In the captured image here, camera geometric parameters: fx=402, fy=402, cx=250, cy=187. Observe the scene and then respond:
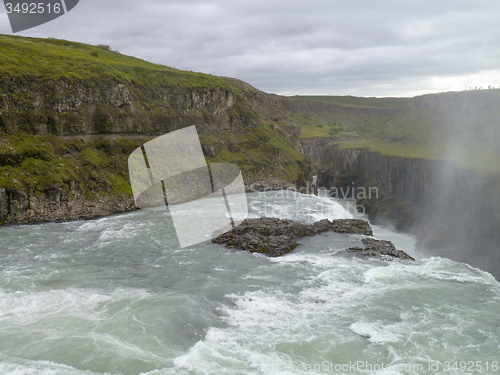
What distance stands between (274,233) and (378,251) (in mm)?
7724

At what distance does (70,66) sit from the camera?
168 ft

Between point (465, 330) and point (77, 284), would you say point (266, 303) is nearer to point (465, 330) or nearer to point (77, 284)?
point (465, 330)

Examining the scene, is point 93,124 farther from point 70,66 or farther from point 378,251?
point 378,251

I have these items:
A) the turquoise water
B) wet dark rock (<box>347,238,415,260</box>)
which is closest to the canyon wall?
wet dark rock (<box>347,238,415,260</box>)

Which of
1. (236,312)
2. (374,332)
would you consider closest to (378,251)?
(374,332)

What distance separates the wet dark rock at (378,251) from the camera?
88.6ft

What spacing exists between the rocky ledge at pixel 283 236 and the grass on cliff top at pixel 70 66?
105 feet

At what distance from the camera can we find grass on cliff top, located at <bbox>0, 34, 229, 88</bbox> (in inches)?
1823

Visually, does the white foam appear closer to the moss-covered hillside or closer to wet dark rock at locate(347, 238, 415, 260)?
wet dark rock at locate(347, 238, 415, 260)

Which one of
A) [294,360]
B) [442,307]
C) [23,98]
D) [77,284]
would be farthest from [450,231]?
[23,98]

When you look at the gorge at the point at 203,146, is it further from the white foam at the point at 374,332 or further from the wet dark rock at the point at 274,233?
the white foam at the point at 374,332

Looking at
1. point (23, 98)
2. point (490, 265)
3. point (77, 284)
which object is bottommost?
point (490, 265)

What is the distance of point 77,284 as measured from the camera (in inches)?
871

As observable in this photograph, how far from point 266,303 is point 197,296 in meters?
3.66
